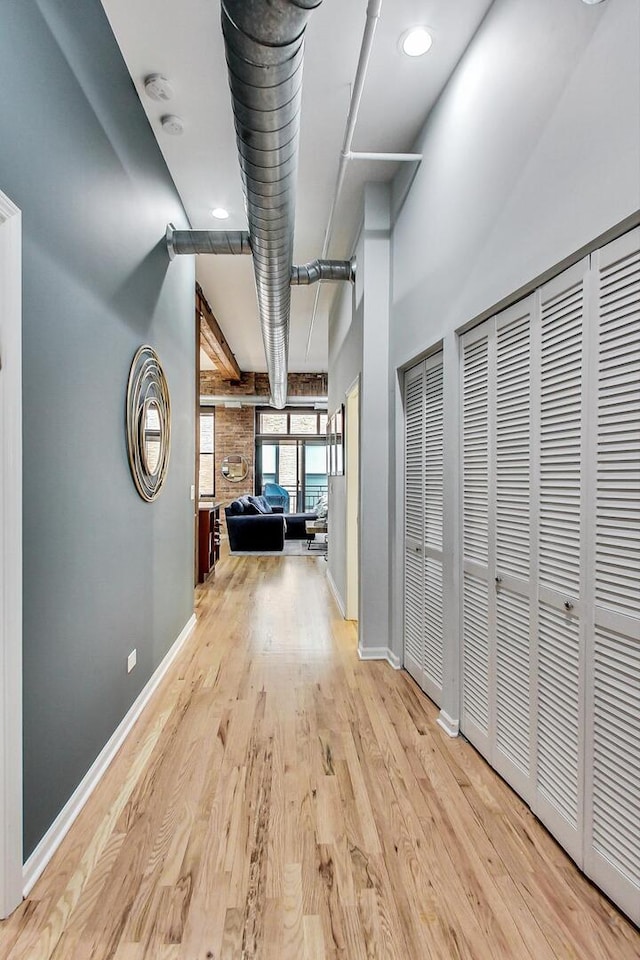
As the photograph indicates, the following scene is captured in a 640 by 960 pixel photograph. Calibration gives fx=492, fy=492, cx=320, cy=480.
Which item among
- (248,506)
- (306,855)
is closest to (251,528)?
(248,506)

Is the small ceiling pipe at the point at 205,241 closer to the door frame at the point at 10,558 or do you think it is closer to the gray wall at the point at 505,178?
the gray wall at the point at 505,178

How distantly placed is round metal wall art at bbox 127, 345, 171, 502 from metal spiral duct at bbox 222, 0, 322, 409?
38.5 inches

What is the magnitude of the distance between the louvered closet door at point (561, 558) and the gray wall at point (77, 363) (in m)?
1.68

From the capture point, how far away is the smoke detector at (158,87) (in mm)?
2383

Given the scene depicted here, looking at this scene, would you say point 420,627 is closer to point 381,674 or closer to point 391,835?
point 381,674

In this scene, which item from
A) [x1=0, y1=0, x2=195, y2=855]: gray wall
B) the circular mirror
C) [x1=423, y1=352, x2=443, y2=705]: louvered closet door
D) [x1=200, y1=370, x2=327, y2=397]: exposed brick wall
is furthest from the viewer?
the circular mirror

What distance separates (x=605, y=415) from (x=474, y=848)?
4.78ft

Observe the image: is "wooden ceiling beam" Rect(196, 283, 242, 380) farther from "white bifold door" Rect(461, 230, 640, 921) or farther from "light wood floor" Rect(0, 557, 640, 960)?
"light wood floor" Rect(0, 557, 640, 960)

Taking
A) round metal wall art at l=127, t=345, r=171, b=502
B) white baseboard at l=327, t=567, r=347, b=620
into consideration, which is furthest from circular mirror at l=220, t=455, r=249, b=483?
round metal wall art at l=127, t=345, r=171, b=502

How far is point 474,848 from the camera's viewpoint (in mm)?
1627

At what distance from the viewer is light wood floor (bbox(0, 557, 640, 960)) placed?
131 cm

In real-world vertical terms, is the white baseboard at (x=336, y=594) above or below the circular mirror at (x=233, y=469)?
below

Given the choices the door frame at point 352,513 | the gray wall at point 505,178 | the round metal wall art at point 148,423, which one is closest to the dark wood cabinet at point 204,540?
the door frame at point 352,513

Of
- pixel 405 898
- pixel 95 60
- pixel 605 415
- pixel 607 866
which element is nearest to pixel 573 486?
pixel 605 415
